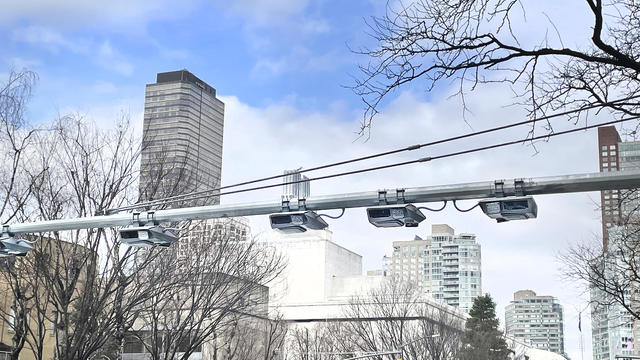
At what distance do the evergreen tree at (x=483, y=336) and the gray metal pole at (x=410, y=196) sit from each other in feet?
147

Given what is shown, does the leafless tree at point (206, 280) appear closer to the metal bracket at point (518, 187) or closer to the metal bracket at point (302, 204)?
the metal bracket at point (302, 204)

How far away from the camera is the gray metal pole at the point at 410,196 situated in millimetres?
10477

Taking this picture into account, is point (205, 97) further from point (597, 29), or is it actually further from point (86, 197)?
point (597, 29)

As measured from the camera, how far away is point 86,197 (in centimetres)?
2244

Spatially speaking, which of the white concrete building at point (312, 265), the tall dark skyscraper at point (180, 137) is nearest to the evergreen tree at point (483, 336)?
the tall dark skyscraper at point (180, 137)

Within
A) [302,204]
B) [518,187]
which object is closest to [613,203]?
[518,187]

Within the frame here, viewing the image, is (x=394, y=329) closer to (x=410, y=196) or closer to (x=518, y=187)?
(x=410, y=196)

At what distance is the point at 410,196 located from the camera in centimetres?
1192

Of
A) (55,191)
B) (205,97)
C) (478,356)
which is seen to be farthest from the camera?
(205,97)

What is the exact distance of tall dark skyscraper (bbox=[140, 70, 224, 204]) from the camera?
81.5 ft

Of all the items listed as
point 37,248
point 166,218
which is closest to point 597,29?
point 166,218

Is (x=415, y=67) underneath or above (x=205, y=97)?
underneath

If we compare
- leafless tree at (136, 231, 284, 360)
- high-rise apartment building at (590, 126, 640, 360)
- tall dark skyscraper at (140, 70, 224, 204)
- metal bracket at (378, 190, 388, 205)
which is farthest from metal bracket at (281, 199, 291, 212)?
leafless tree at (136, 231, 284, 360)

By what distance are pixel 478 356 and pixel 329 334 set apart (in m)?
12.0
